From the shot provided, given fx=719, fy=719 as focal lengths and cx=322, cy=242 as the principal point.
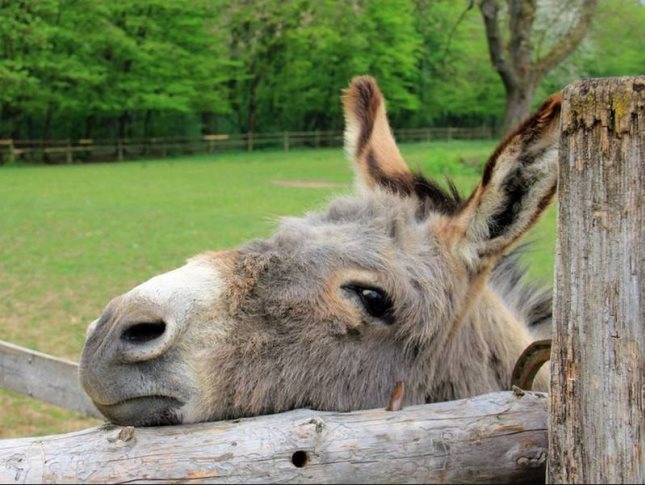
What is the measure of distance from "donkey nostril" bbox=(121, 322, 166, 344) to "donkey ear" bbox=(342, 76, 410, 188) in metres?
1.60

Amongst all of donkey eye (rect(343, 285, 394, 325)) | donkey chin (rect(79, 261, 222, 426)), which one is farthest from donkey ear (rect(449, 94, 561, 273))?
donkey chin (rect(79, 261, 222, 426))

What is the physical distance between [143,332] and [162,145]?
44.1 meters

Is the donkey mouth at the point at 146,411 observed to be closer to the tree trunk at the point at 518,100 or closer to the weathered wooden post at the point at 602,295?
the weathered wooden post at the point at 602,295

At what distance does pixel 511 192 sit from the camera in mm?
2658

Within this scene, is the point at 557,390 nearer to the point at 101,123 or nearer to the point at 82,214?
the point at 82,214

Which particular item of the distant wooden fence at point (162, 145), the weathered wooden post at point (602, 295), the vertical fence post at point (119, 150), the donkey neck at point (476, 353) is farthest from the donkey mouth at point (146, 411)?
the vertical fence post at point (119, 150)

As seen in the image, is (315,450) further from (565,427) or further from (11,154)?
(11,154)

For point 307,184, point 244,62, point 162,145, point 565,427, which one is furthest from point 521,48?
point 244,62

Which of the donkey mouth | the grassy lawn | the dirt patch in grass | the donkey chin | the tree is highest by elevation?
the tree

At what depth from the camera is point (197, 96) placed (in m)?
47.2

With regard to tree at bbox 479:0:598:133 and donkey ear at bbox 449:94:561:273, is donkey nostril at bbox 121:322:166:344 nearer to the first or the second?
donkey ear at bbox 449:94:561:273

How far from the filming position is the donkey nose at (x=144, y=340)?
228cm

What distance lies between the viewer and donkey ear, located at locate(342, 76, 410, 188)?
3.71 m

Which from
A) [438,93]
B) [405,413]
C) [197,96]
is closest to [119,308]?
[405,413]
